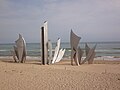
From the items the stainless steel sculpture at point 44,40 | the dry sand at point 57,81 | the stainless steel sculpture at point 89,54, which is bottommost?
the dry sand at point 57,81

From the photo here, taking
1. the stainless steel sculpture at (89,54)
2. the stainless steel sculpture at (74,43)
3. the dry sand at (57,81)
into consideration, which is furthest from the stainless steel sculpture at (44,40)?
the dry sand at (57,81)

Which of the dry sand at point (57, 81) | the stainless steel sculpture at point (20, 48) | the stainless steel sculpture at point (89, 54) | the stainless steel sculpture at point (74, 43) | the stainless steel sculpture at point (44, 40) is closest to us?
the dry sand at point (57, 81)

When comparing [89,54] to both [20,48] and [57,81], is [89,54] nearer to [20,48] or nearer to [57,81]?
[20,48]

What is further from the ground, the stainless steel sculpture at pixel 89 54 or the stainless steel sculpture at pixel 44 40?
the stainless steel sculpture at pixel 44 40

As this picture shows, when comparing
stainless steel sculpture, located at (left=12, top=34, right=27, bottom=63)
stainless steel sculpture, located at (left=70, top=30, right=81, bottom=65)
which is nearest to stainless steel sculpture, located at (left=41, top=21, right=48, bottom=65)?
stainless steel sculpture, located at (left=70, top=30, right=81, bottom=65)

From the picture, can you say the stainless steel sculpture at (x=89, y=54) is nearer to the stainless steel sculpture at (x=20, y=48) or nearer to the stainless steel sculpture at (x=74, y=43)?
the stainless steel sculpture at (x=74, y=43)

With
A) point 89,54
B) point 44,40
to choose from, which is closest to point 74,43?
point 89,54

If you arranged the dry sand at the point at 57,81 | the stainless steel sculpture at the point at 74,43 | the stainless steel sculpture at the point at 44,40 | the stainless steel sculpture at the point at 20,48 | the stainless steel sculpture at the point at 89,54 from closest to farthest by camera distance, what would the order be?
the dry sand at the point at 57,81 < the stainless steel sculpture at the point at 74,43 < the stainless steel sculpture at the point at 44,40 < the stainless steel sculpture at the point at 89,54 < the stainless steel sculpture at the point at 20,48

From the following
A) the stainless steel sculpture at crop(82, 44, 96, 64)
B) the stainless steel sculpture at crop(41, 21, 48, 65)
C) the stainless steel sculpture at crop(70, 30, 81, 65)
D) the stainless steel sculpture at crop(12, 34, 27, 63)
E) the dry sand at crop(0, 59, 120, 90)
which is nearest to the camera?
the dry sand at crop(0, 59, 120, 90)

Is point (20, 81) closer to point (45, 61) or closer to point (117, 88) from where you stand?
point (117, 88)

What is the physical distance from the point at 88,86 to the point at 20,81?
104 inches

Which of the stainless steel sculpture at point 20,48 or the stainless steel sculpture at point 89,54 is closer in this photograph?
the stainless steel sculpture at point 89,54

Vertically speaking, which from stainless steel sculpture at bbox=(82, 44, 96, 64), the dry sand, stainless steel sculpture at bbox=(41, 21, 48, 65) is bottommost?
the dry sand

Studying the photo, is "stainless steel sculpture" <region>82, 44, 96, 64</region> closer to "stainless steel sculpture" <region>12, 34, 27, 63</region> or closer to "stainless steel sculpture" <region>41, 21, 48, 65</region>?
"stainless steel sculpture" <region>41, 21, 48, 65</region>
